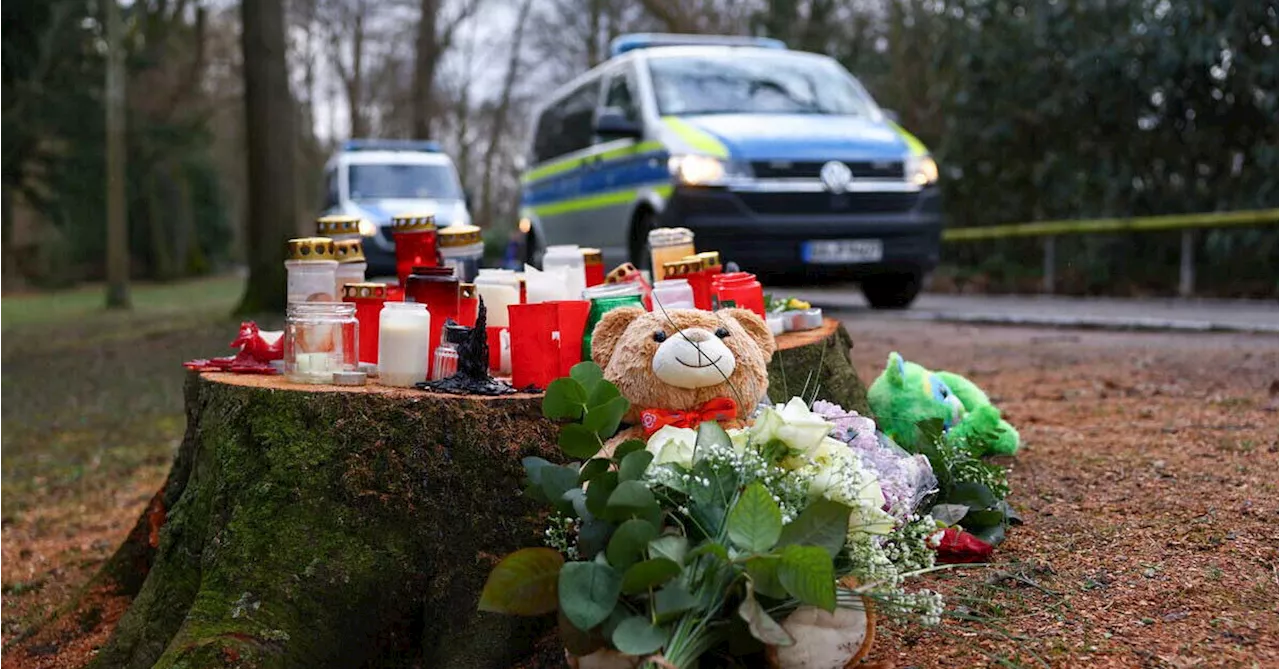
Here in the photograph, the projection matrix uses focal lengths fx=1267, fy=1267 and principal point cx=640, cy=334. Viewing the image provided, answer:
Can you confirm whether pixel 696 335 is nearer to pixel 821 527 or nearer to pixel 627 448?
pixel 627 448

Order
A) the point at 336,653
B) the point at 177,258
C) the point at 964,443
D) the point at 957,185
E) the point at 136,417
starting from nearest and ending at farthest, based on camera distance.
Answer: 1. the point at 336,653
2. the point at 964,443
3. the point at 136,417
4. the point at 957,185
5. the point at 177,258

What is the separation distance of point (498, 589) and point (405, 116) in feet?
109

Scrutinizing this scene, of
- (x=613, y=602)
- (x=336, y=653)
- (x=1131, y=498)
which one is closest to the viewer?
(x=613, y=602)

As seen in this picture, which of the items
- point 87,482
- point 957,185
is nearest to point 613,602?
point 87,482

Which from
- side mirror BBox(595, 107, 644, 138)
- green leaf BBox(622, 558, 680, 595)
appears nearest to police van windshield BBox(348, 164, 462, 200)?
side mirror BBox(595, 107, 644, 138)

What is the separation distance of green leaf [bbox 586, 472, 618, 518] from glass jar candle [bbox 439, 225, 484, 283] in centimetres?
140

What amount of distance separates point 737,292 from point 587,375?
89cm

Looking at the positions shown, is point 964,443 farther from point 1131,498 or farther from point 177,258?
point 177,258

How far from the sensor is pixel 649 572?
85.7 inches

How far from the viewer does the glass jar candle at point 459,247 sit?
367 centimetres

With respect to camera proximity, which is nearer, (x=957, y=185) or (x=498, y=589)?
(x=498, y=589)

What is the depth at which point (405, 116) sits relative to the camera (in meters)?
34.2

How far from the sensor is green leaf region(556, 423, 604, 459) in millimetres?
2619

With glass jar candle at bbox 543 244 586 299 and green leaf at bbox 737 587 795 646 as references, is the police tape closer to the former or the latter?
glass jar candle at bbox 543 244 586 299
